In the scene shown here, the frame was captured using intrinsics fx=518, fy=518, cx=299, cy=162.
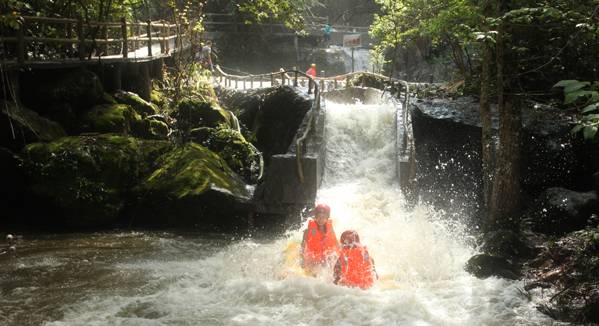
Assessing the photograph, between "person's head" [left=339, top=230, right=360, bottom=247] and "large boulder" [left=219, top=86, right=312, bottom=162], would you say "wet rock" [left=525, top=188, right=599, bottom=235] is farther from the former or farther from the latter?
"large boulder" [left=219, top=86, right=312, bottom=162]

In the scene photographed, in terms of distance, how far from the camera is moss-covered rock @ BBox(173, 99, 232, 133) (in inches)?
592

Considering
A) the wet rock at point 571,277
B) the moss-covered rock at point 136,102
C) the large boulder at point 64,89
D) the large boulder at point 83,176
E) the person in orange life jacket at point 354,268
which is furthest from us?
the moss-covered rock at point 136,102

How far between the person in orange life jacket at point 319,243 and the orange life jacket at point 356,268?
0.50m

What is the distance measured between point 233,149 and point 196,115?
1911 millimetres

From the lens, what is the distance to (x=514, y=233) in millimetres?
9539

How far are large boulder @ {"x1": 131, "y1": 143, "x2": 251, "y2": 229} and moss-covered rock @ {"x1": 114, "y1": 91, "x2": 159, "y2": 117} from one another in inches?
130

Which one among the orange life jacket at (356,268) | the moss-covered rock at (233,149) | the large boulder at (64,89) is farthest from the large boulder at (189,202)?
the orange life jacket at (356,268)

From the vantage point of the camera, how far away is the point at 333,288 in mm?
7242

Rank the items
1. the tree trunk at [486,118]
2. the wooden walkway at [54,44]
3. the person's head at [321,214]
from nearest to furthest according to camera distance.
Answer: the person's head at [321,214] < the tree trunk at [486,118] < the wooden walkway at [54,44]

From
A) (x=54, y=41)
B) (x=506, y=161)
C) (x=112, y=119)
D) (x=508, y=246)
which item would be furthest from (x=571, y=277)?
(x=54, y=41)

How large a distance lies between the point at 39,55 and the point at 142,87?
2.97 meters

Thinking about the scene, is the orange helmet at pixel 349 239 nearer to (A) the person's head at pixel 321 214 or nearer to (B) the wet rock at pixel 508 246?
(A) the person's head at pixel 321 214

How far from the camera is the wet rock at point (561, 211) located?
32.5 feet

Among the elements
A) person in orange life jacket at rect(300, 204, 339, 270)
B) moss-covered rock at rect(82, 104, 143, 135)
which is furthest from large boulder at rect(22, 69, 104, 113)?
person in orange life jacket at rect(300, 204, 339, 270)
